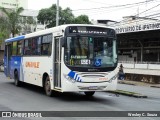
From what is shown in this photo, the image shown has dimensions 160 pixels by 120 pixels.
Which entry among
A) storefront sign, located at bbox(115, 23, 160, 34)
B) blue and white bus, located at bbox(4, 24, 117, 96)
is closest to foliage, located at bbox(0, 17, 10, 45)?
storefront sign, located at bbox(115, 23, 160, 34)

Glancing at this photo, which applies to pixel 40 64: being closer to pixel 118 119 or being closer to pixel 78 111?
pixel 78 111

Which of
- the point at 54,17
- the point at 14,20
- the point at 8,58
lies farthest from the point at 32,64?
the point at 54,17

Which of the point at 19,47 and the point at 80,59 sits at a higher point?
the point at 19,47

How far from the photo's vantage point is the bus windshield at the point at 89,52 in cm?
1455

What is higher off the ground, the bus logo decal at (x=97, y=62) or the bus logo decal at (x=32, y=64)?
the bus logo decal at (x=97, y=62)

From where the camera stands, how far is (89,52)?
1470 cm

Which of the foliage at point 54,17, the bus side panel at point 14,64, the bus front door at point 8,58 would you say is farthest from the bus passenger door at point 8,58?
the foliage at point 54,17

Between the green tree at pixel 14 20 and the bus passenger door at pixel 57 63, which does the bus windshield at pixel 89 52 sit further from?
the green tree at pixel 14 20

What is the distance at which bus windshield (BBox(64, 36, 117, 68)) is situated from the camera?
1455 cm

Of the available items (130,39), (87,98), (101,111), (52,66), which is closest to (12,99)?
(52,66)

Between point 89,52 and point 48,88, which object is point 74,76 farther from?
point 48,88

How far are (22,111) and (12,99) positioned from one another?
11.3 feet

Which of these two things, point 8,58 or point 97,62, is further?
point 8,58

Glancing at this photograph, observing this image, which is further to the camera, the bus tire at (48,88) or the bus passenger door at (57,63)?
the bus tire at (48,88)
